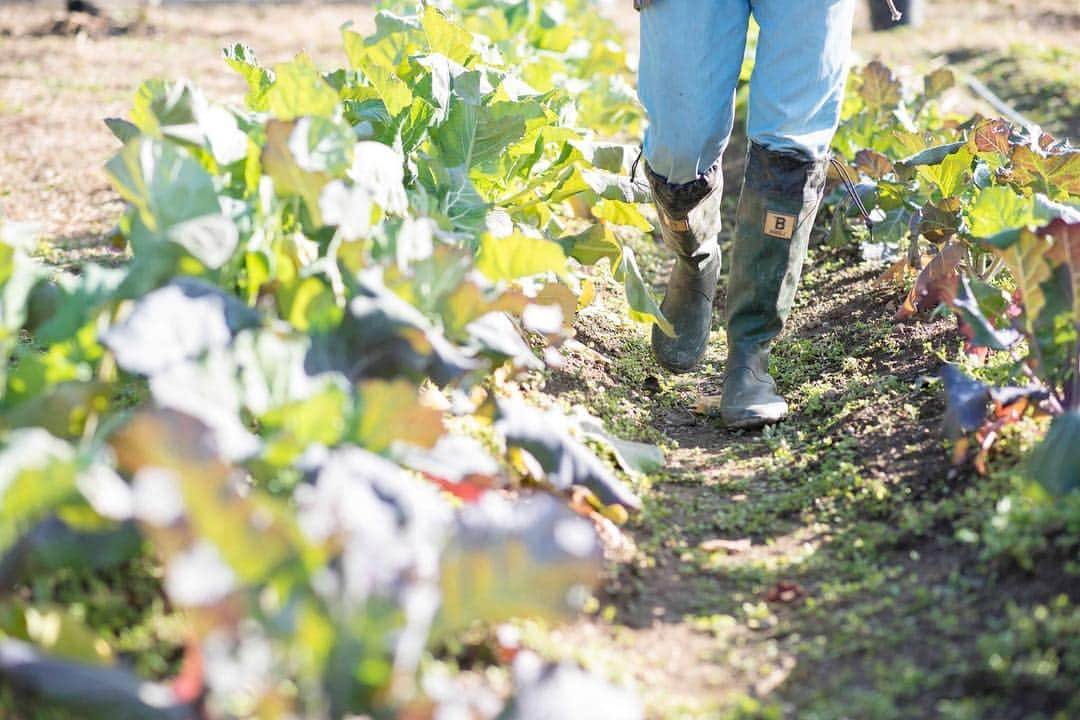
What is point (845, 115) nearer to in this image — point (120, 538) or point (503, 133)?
point (503, 133)

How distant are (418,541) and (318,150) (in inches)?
37.8

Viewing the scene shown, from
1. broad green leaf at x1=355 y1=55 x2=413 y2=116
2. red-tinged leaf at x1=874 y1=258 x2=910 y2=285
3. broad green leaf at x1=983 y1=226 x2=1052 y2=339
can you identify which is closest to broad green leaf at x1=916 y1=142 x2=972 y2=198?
red-tinged leaf at x1=874 y1=258 x2=910 y2=285

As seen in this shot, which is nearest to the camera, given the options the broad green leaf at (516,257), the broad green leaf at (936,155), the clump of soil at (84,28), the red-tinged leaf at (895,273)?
the broad green leaf at (516,257)

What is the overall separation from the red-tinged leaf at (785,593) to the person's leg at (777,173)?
0.88m

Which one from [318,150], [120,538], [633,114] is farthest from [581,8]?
[120,538]

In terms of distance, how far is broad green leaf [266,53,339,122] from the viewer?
8.02 feet

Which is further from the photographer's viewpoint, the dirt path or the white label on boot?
the white label on boot

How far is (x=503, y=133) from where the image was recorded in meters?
3.10

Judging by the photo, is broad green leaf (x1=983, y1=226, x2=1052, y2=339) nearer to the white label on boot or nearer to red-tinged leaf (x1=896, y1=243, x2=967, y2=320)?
red-tinged leaf (x1=896, y1=243, x2=967, y2=320)

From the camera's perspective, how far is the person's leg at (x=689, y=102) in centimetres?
311

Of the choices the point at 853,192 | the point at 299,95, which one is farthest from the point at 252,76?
the point at 853,192

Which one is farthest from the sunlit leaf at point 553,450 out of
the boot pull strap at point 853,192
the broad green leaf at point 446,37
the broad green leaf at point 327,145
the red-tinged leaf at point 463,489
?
the boot pull strap at point 853,192

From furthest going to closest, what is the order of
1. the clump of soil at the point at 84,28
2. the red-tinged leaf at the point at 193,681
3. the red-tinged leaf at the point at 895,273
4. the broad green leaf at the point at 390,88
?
the clump of soil at the point at 84,28
the red-tinged leaf at the point at 895,273
the broad green leaf at the point at 390,88
the red-tinged leaf at the point at 193,681

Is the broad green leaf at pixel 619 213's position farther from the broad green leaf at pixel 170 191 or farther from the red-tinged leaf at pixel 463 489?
the broad green leaf at pixel 170 191
